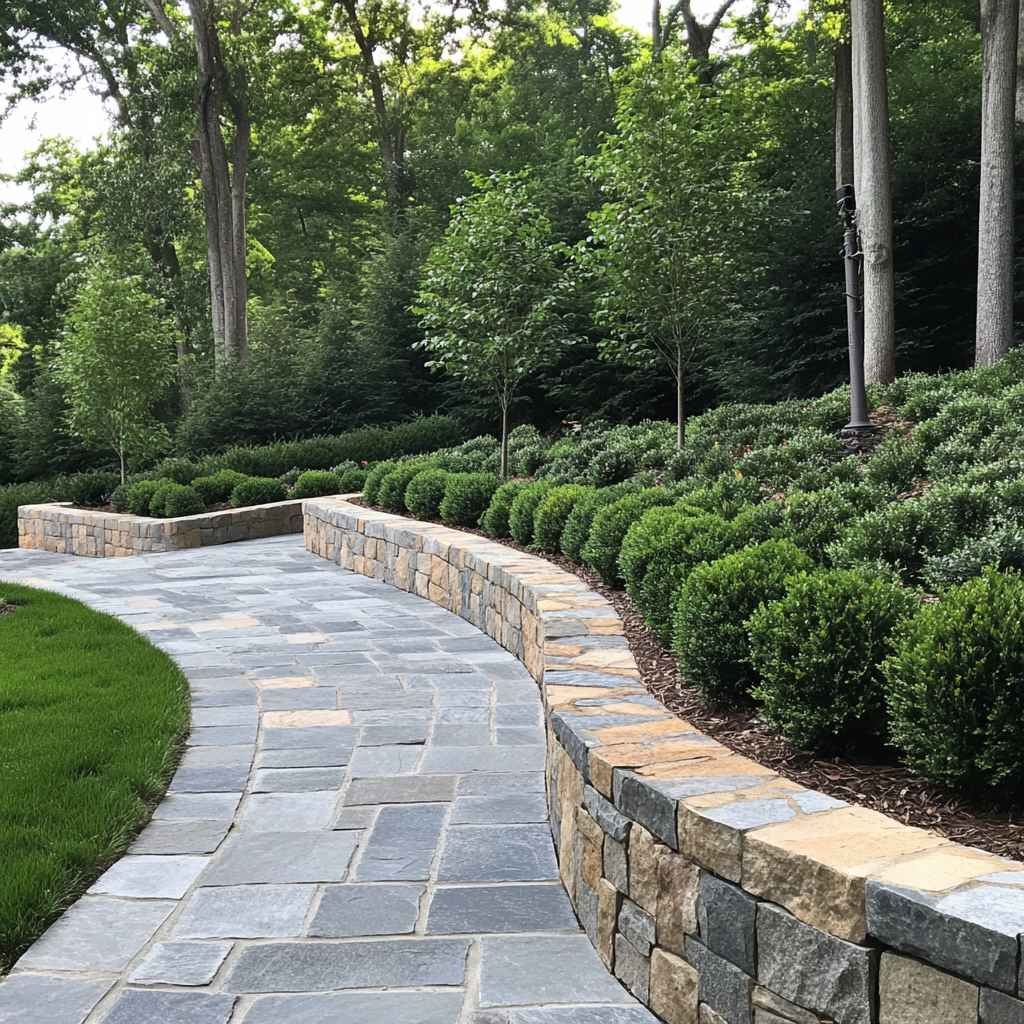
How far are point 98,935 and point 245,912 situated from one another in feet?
1.25

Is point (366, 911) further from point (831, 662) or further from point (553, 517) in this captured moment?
point (553, 517)

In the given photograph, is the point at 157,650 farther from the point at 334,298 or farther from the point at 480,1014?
the point at 334,298

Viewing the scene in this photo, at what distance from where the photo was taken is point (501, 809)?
11.5 ft

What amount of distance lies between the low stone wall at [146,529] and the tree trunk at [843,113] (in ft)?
33.2

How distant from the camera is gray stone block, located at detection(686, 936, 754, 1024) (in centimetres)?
200

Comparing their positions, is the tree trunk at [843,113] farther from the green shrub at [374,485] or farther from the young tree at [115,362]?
the young tree at [115,362]

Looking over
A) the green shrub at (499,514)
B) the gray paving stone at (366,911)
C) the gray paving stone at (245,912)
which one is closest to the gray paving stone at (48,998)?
the gray paving stone at (245,912)

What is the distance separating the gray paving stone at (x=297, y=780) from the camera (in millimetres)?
3717

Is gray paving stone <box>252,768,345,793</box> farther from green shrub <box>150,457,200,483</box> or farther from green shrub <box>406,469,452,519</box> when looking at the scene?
green shrub <box>150,457,200,483</box>

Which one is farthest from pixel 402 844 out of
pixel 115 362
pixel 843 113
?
pixel 843 113

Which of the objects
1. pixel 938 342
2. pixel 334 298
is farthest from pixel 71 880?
pixel 334 298

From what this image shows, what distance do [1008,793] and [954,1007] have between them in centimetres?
90

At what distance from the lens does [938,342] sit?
1361 cm

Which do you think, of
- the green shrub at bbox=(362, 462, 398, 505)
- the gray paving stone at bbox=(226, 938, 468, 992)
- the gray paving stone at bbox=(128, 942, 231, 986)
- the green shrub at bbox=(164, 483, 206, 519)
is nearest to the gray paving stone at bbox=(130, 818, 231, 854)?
the gray paving stone at bbox=(128, 942, 231, 986)
